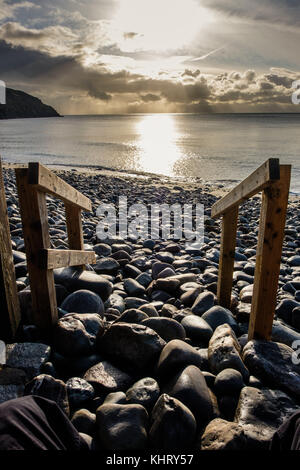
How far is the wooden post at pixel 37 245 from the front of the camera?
293cm

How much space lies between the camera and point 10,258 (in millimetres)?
2924

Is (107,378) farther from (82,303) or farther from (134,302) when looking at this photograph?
(134,302)

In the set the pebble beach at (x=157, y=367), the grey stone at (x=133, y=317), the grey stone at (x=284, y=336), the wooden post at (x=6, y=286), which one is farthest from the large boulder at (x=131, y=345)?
the grey stone at (x=284, y=336)

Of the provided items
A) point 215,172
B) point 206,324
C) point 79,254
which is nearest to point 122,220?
point 79,254

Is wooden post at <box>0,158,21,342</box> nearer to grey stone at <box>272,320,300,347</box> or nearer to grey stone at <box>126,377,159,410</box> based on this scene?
grey stone at <box>126,377,159,410</box>

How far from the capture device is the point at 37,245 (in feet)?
9.89

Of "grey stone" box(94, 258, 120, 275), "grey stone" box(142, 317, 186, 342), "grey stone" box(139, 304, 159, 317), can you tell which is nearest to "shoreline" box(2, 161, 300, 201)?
"grey stone" box(94, 258, 120, 275)

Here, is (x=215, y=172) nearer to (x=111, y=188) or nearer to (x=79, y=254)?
(x=111, y=188)

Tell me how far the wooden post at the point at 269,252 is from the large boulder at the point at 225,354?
10.6 inches

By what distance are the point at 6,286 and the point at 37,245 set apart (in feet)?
1.40

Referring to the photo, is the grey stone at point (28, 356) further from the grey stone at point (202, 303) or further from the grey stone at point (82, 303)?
the grey stone at point (202, 303)

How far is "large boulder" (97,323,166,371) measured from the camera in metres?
2.93

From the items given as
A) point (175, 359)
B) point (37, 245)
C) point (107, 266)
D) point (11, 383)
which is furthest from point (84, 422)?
point (107, 266)

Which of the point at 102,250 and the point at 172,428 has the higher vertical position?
the point at 102,250
